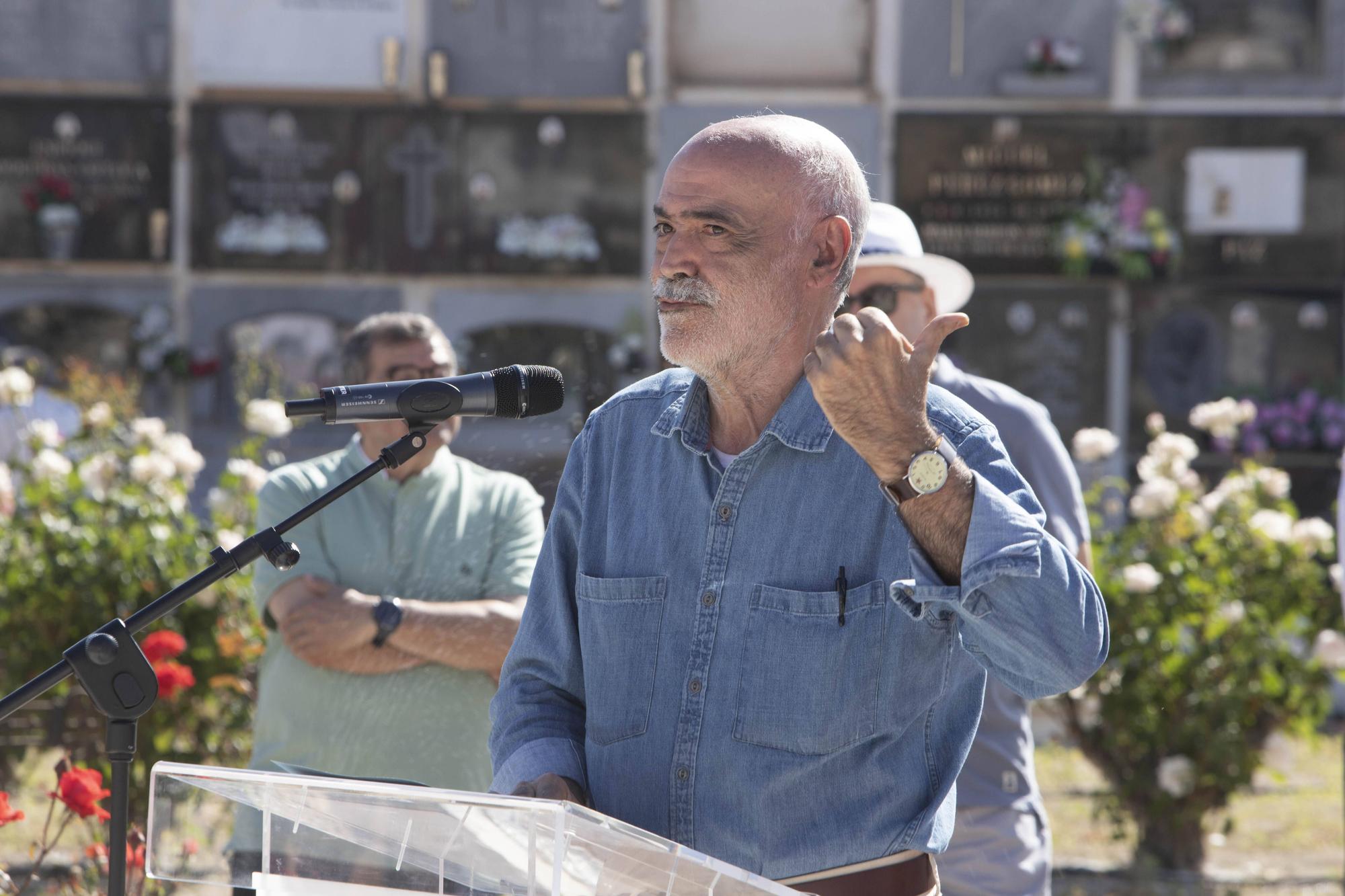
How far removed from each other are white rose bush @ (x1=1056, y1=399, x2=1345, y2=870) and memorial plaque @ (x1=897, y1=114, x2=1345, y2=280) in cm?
448

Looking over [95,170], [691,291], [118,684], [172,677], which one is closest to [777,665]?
[691,291]

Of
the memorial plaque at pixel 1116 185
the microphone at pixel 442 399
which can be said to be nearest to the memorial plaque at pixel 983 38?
the memorial plaque at pixel 1116 185

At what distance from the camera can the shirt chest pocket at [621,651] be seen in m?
1.80

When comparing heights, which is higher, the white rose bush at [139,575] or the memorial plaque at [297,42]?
the memorial plaque at [297,42]

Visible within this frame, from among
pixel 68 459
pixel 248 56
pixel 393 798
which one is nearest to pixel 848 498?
pixel 393 798

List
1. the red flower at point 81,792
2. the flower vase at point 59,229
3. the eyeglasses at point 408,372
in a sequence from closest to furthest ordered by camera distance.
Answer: the red flower at point 81,792 < the eyeglasses at point 408,372 < the flower vase at point 59,229

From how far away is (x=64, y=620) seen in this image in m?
4.98

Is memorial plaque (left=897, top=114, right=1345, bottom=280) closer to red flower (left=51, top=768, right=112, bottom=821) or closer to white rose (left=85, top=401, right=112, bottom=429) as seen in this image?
white rose (left=85, top=401, right=112, bottom=429)

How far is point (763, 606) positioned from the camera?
174 centimetres

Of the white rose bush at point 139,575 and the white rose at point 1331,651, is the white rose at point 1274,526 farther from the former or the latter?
the white rose bush at point 139,575

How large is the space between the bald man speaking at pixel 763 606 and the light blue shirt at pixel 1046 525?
3.12 ft

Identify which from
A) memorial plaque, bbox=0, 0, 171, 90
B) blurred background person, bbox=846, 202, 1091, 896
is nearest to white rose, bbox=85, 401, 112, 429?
blurred background person, bbox=846, 202, 1091, 896

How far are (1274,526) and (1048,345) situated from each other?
4.77m

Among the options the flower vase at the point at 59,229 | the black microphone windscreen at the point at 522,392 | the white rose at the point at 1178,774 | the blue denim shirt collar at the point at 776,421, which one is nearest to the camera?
the blue denim shirt collar at the point at 776,421
